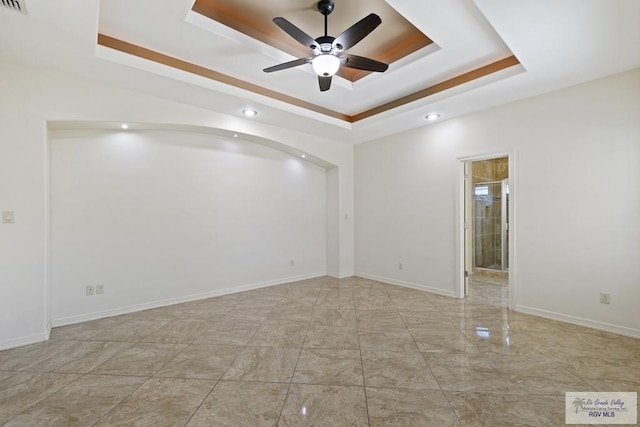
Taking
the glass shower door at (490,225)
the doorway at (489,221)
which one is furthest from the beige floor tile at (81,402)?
the glass shower door at (490,225)

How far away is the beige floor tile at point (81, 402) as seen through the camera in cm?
180

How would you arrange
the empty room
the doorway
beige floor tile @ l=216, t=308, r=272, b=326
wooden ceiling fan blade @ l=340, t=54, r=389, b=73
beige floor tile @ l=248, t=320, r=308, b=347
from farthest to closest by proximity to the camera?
the doorway
beige floor tile @ l=216, t=308, r=272, b=326
beige floor tile @ l=248, t=320, r=308, b=347
wooden ceiling fan blade @ l=340, t=54, r=389, b=73
the empty room

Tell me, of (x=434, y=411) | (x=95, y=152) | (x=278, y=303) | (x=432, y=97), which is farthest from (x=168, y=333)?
(x=432, y=97)

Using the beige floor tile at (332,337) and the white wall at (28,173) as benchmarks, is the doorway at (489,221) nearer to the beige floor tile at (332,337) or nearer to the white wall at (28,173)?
the beige floor tile at (332,337)

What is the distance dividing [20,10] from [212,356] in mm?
2985

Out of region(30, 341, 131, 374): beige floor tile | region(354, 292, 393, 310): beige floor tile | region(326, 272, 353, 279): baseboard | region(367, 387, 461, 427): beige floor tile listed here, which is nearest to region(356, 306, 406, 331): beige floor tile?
region(354, 292, 393, 310): beige floor tile

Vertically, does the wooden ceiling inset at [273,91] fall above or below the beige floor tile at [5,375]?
above

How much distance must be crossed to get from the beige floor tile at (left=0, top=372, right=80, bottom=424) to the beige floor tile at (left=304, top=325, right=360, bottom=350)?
1.93 m

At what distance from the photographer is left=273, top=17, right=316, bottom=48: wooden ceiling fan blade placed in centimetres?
223

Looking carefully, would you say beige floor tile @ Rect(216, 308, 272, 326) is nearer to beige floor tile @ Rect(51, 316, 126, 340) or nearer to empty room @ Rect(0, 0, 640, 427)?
empty room @ Rect(0, 0, 640, 427)

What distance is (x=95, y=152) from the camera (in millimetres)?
3482

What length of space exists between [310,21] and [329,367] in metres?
3.15

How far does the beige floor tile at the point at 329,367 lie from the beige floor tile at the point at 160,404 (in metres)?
0.71

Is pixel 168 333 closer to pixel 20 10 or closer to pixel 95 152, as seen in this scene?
pixel 95 152
